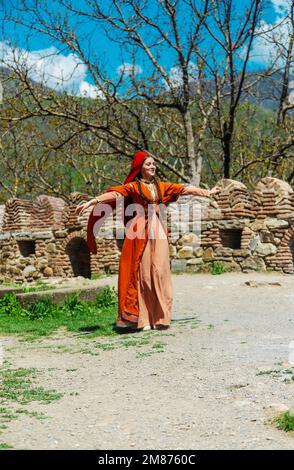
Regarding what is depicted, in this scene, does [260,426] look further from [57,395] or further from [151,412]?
[57,395]

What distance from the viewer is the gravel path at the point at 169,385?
304cm

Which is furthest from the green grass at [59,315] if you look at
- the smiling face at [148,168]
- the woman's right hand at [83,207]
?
the smiling face at [148,168]

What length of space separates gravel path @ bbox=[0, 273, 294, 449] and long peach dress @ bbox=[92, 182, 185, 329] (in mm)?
283

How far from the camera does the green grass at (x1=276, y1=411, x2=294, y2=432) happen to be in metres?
3.04

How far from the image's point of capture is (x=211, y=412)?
3455 mm

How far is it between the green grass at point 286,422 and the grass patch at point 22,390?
155 centimetres

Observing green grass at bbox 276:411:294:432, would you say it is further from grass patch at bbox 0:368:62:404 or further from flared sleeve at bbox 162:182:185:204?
flared sleeve at bbox 162:182:185:204

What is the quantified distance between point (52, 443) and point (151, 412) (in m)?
0.74


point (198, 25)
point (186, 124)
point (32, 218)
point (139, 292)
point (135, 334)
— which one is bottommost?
point (135, 334)

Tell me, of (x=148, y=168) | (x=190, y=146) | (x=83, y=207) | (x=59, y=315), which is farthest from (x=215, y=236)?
(x=83, y=207)

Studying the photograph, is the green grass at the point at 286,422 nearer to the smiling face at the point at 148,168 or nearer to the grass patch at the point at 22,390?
the grass patch at the point at 22,390

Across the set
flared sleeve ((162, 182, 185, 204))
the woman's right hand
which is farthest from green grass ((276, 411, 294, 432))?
flared sleeve ((162, 182, 185, 204))

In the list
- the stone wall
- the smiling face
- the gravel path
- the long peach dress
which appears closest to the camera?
the gravel path

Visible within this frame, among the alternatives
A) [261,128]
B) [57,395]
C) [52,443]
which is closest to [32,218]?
[57,395]
